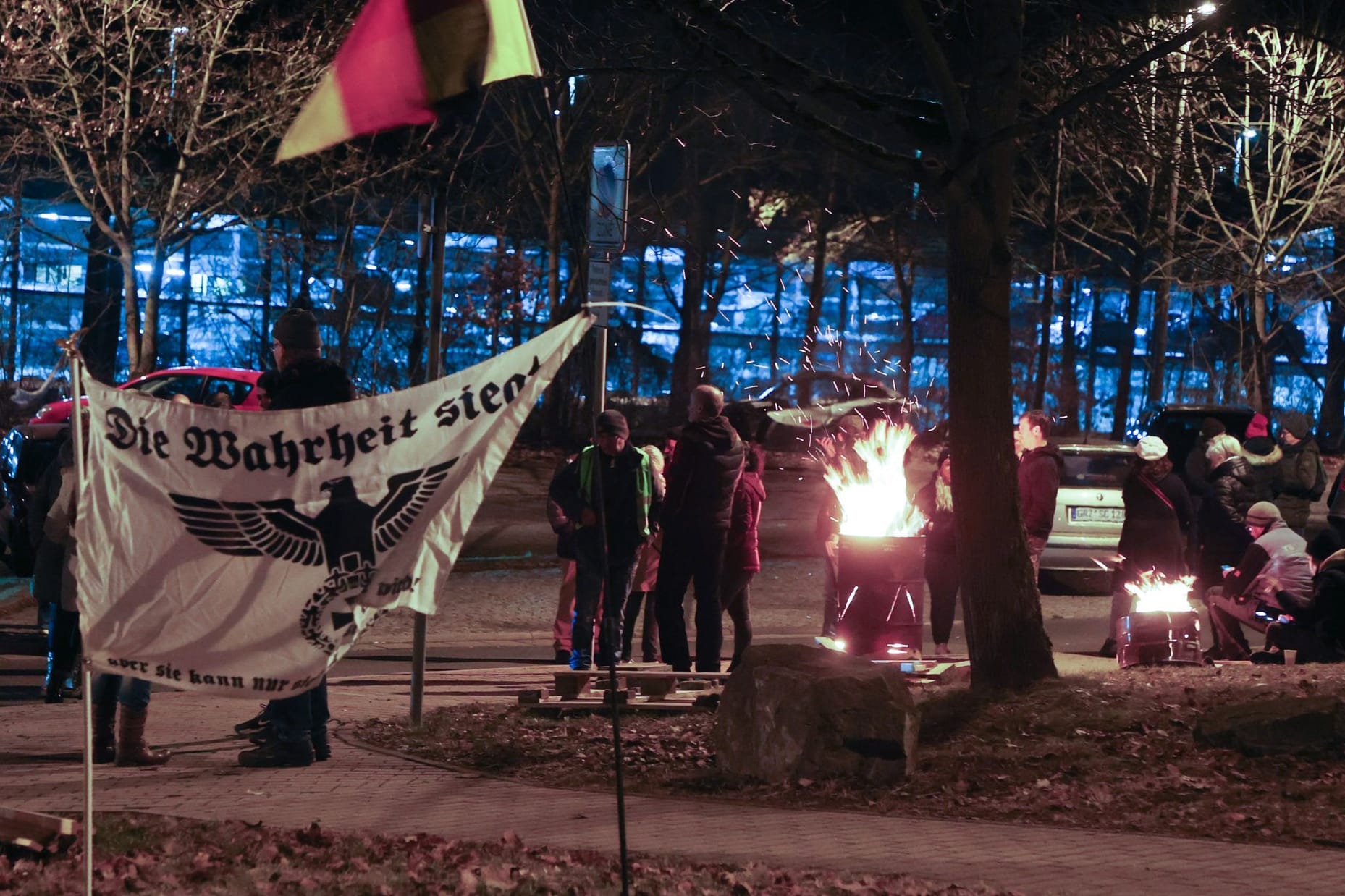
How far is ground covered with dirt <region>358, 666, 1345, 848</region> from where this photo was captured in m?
7.71

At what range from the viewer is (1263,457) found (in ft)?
54.7

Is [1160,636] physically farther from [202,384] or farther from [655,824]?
[202,384]

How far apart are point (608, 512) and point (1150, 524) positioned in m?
4.12

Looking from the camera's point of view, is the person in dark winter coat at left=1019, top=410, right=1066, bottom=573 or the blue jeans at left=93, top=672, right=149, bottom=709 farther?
the person in dark winter coat at left=1019, top=410, right=1066, bottom=573

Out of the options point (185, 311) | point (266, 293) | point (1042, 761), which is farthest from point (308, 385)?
point (185, 311)

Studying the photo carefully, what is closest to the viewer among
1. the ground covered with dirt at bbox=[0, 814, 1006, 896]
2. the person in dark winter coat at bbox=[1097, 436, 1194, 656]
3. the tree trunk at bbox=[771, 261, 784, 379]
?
the ground covered with dirt at bbox=[0, 814, 1006, 896]

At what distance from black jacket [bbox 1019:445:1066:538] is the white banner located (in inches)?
282

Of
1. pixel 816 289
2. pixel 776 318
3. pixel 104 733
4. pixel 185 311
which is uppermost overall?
pixel 816 289

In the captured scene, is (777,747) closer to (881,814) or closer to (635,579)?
(881,814)

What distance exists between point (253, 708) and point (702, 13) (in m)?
4.92

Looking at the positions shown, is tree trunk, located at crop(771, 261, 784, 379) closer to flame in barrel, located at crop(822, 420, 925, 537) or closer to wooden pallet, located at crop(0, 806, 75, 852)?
flame in barrel, located at crop(822, 420, 925, 537)

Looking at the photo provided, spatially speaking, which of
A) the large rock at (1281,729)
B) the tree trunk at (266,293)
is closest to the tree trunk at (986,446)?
the large rock at (1281,729)

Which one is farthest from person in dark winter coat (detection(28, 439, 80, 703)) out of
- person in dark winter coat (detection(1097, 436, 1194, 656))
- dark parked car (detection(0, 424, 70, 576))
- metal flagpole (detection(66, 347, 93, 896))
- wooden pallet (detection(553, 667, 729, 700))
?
person in dark winter coat (detection(1097, 436, 1194, 656))

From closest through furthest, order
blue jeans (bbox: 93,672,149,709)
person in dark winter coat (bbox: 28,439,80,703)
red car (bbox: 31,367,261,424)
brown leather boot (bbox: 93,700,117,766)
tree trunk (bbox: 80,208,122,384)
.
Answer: blue jeans (bbox: 93,672,149,709), brown leather boot (bbox: 93,700,117,766), person in dark winter coat (bbox: 28,439,80,703), red car (bbox: 31,367,261,424), tree trunk (bbox: 80,208,122,384)
